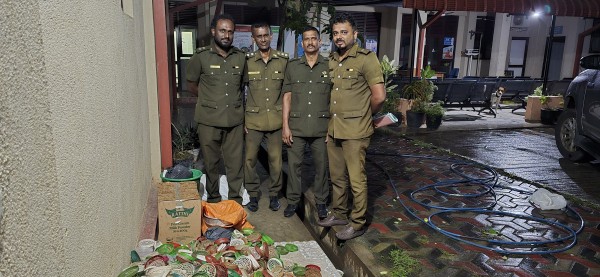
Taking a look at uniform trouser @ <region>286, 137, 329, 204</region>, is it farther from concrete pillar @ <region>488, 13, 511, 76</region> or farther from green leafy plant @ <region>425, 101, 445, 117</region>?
concrete pillar @ <region>488, 13, 511, 76</region>

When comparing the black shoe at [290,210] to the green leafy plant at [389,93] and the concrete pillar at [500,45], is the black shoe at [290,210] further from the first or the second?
the concrete pillar at [500,45]

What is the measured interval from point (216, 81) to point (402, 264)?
2301 millimetres

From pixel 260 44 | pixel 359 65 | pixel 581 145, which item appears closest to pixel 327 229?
pixel 359 65

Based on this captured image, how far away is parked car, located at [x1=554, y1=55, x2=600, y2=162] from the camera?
18.8 ft

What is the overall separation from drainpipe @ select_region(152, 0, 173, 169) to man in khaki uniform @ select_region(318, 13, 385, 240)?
78.8 inches

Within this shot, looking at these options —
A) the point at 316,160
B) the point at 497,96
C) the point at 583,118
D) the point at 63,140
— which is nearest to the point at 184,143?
the point at 316,160

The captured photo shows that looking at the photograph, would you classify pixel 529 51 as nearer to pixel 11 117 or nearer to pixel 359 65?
pixel 359 65

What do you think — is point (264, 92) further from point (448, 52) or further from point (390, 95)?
point (448, 52)

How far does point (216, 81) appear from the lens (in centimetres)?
414

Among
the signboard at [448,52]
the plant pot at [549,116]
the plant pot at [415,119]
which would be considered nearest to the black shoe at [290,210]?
the plant pot at [415,119]

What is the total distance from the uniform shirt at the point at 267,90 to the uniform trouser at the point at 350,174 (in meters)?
0.66

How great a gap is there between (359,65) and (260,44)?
1.07 metres

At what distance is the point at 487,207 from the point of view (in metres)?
4.50

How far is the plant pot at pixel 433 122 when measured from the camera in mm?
8984
